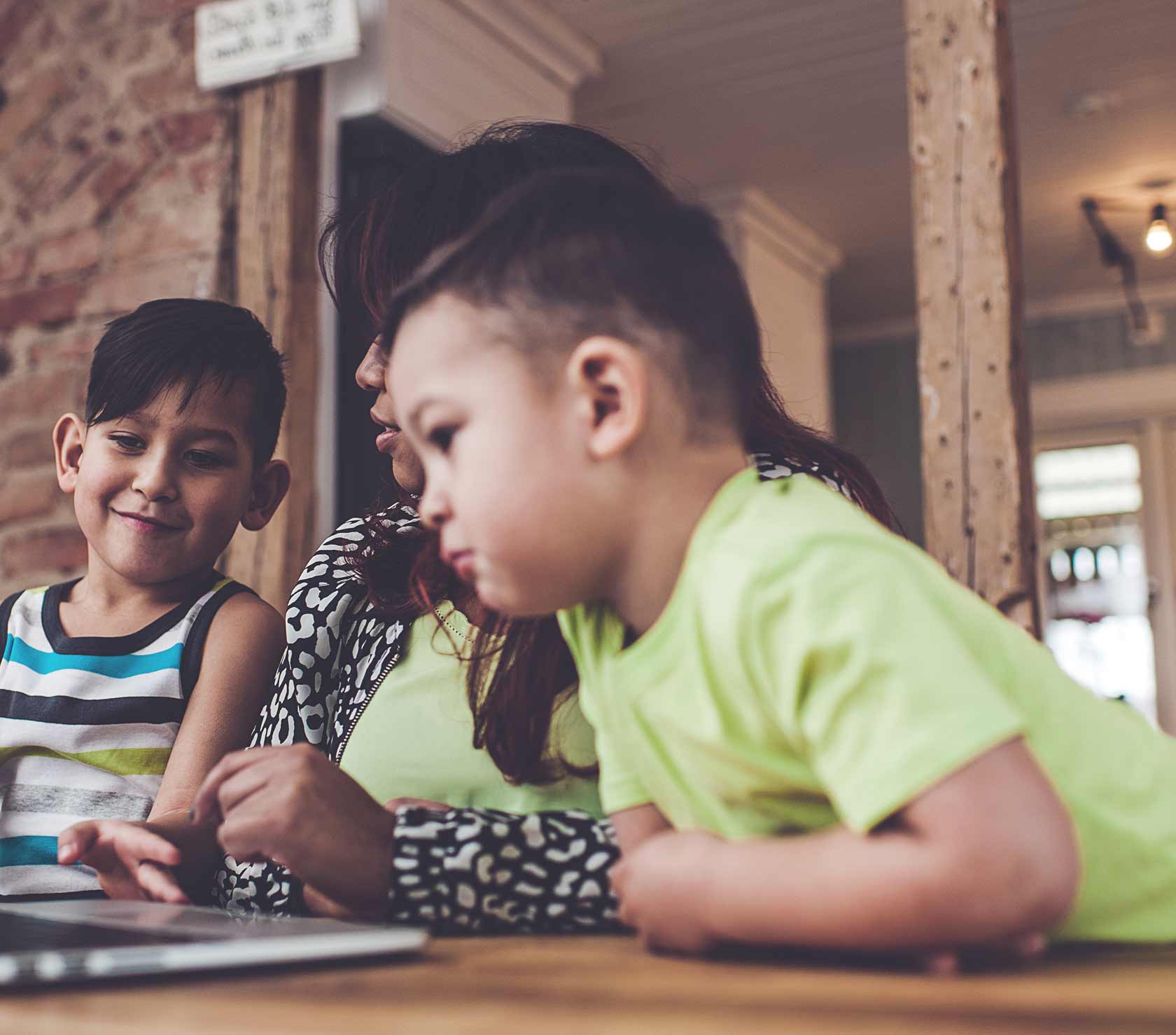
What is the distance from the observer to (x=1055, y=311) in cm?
617

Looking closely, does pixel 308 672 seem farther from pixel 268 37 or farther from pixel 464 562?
pixel 268 37

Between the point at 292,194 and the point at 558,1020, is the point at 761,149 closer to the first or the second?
the point at 292,194

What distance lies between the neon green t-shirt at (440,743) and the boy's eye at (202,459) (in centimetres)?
38

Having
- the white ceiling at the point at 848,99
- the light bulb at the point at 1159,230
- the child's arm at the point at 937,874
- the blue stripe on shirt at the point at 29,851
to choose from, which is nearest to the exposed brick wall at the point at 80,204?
the white ceiling at the point at 848,99

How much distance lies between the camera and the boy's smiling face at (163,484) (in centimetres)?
129

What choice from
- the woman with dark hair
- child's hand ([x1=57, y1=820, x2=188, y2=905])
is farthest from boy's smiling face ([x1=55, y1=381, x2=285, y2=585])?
child's hand ([x1=57, y1=820, x2=188, y2=905])

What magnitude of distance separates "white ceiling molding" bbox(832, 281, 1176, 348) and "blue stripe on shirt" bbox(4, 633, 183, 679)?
5.08 m

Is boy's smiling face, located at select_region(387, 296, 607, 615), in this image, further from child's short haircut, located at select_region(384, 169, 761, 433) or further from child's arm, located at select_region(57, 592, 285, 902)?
child's arm, located at select_region(57, 592, 285, 902)

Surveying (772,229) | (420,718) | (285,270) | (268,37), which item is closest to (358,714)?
(420,718)

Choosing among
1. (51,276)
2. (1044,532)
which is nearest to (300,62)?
(51,276)

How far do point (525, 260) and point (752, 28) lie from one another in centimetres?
329

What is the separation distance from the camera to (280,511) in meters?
2.72

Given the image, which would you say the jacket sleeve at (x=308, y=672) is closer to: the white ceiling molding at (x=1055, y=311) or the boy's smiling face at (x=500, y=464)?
the boy's smiling face at (x=500, y=464)

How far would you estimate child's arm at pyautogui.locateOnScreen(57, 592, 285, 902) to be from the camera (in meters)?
0.90
